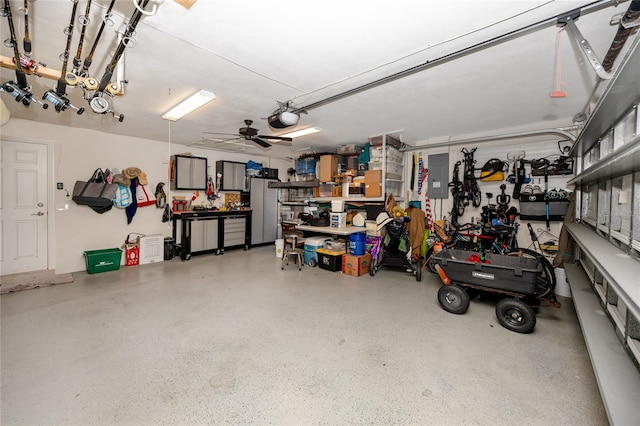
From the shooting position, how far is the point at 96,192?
4984 mm

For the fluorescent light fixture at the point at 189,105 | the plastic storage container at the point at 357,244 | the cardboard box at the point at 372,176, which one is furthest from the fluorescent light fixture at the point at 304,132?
the plastic storage container at the point at 357,244

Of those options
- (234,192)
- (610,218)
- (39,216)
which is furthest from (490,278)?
(39,216)

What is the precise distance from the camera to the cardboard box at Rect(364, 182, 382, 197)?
Result: 5301mm

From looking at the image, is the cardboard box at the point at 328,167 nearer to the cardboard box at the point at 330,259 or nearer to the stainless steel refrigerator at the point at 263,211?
the cardboard box at the point at 330,259

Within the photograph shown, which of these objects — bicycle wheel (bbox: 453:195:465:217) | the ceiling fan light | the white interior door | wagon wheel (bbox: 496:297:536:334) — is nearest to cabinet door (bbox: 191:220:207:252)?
the white interior door

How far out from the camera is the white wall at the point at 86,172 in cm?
468

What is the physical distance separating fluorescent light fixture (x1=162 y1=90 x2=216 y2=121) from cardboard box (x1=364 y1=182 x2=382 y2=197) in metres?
3.35

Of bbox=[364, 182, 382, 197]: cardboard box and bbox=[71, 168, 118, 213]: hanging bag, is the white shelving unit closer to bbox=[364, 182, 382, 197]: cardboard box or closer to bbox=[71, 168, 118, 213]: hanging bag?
bbox=[364, 182, 382, 197]: cardboard box

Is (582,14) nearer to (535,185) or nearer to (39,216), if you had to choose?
(535,185)

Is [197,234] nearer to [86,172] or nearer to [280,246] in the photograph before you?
[280,246]

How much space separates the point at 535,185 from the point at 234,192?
6.70m

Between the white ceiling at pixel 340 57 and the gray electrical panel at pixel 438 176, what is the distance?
1394 millimetres

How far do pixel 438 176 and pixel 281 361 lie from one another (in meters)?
4.78

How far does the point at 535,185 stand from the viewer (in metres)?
4.50
